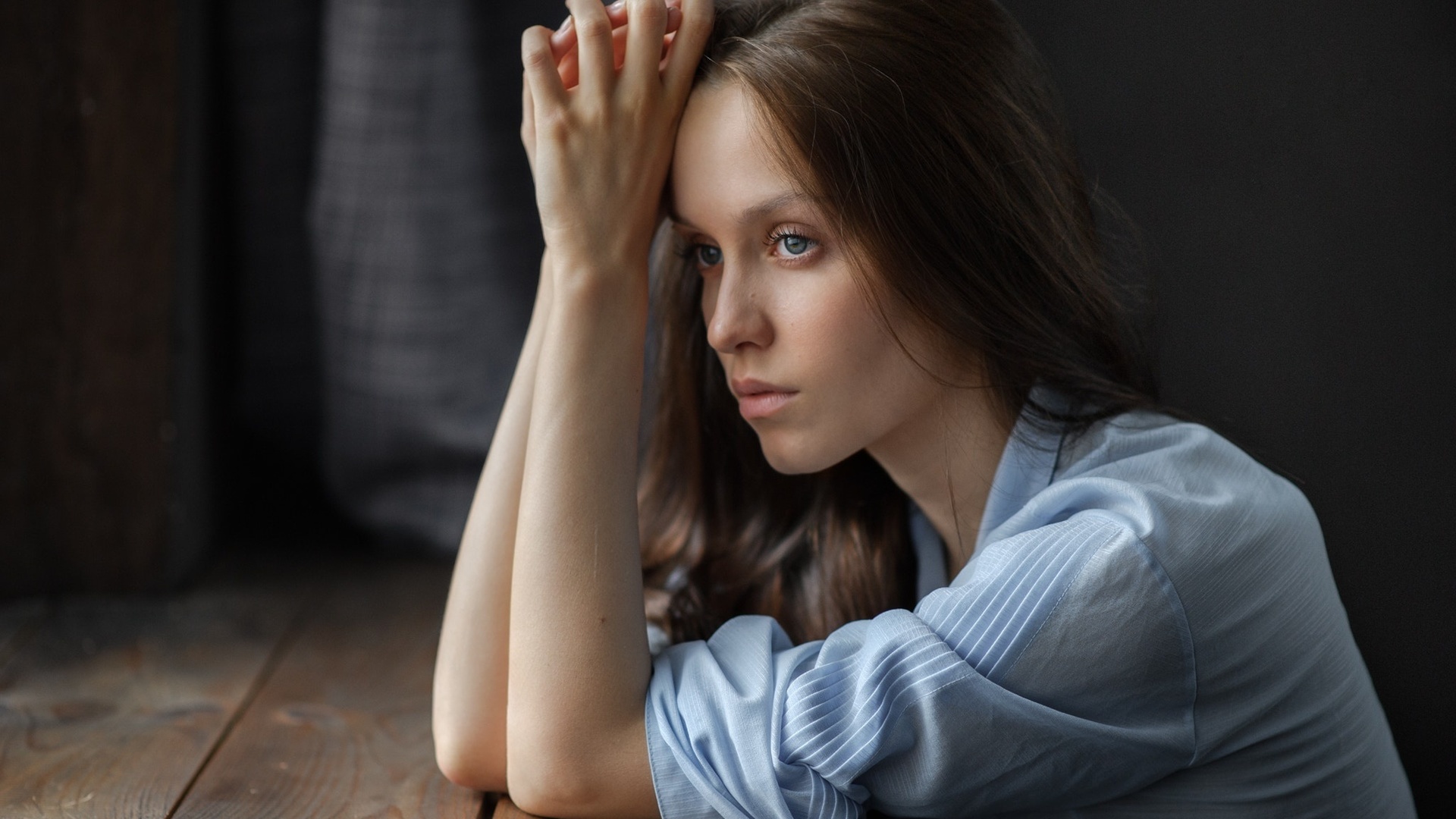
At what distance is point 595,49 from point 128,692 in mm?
725

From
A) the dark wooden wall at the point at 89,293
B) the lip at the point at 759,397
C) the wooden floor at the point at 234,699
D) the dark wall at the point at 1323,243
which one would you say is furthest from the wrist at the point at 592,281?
the dark wooden wall at the point at 89,293

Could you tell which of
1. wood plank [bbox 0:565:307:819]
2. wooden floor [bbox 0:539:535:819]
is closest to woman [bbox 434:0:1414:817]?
wooden floor [bbox 0:539:535:819]

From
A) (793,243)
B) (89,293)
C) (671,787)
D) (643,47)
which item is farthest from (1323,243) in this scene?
(89,293)

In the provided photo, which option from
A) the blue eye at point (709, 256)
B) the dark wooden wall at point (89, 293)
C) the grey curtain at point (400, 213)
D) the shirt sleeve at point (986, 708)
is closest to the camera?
the shirt sleeve at point (986, 708)

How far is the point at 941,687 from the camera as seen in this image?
0.73 metres

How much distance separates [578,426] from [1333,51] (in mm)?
705

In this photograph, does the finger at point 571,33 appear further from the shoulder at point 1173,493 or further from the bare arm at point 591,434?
the shoulder at point 1173,493

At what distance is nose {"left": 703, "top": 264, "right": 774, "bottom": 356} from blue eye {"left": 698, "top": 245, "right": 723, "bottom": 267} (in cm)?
6

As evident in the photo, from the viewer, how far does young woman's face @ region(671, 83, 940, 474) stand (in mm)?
867

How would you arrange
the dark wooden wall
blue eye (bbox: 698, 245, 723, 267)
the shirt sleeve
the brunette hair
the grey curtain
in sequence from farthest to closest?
the grey curtain → the dark wooden wall → blue eye (bbox: 698, 245, 723, 267) → the brunette hair → the shirt sleeve

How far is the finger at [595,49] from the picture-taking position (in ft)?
3.02

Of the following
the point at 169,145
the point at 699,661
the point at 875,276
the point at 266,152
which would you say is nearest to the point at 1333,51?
the point at 875,276

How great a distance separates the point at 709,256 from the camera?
3.18 feet

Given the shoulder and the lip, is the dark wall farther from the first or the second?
the lip
